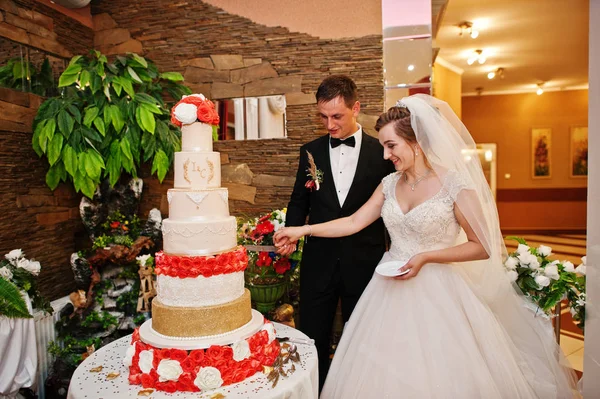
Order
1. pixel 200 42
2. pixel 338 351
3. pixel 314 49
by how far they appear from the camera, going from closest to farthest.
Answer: pixel 338 351, pixel 314 49, pixel 200 42

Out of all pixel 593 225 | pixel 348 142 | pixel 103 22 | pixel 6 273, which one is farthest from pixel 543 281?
pixel 103 22

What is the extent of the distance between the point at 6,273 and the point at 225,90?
2240 millimetres

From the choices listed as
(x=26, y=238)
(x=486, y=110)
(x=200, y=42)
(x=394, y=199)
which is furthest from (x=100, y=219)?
(x=486, y=110)

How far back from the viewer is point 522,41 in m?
7.57

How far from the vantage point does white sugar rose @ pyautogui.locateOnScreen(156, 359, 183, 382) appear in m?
1.85

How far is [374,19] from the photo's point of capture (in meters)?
3.69

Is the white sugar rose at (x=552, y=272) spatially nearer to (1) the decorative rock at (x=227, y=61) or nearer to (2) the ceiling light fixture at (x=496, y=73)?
(1) the decorative rock at (x=227, y=61)

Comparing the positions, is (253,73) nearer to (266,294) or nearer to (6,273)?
(266,294)

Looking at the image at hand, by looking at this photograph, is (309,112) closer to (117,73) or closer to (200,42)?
(200,42)

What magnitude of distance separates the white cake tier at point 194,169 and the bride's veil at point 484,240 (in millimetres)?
1062

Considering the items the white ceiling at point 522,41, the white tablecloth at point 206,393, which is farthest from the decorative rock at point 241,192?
the white ceiling at point 522,41

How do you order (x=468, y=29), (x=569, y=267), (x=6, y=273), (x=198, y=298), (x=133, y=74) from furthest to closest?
(x=468, y=29) → (x=133, y=74) → (x=6, y=273) → (x=569, y=267) → (x=198, y=298)

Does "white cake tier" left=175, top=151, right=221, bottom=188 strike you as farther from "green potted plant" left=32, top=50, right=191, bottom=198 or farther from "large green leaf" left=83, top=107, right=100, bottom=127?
"large green leaf" left=83, top=107, right=100, bottom=127

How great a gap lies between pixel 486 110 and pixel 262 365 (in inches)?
470
